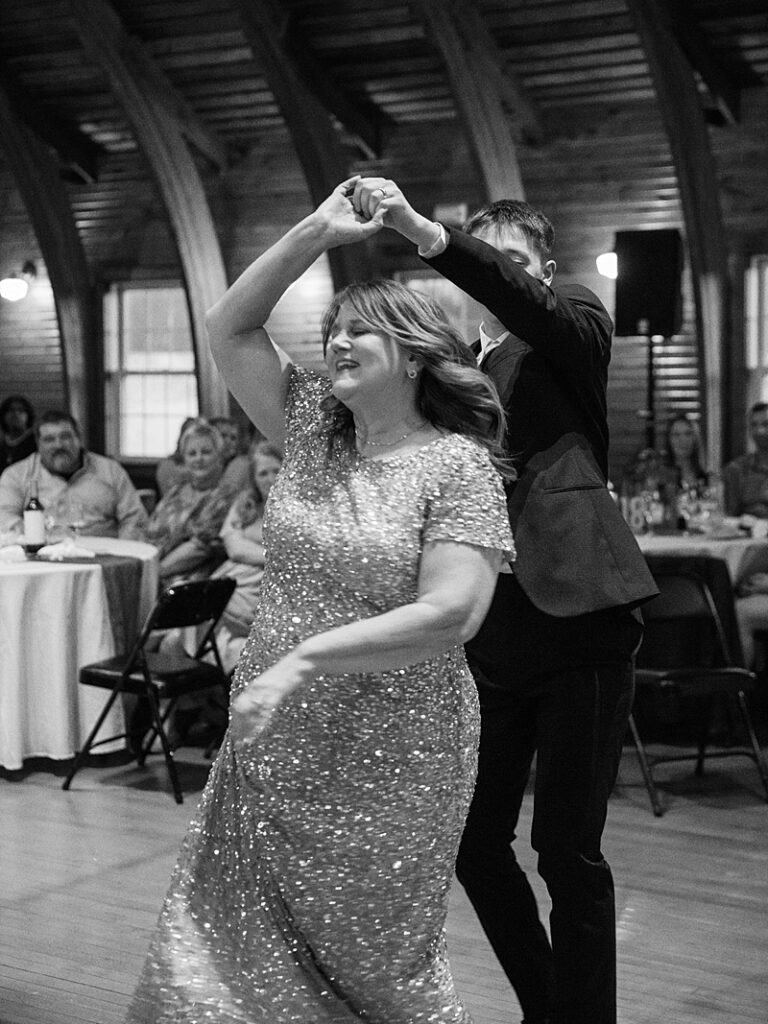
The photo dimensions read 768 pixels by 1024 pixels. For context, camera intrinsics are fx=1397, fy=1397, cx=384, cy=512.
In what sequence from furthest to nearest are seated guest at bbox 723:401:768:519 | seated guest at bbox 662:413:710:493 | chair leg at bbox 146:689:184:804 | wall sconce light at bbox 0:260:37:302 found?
wall sconce light at bbox 0:260:37:302 → seated guest at bbox 662:413:710:493 → seated guest at bbox 723:401:768:519 → chair leg at bbox 146:689:184:804

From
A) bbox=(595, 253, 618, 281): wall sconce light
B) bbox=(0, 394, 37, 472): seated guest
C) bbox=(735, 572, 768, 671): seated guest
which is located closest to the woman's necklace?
bbox=(735, 572, 768, 671): seated guest

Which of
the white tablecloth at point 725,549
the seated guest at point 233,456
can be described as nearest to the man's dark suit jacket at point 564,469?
the white tablecloth at point 725,549

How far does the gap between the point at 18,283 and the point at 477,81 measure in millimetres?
5232

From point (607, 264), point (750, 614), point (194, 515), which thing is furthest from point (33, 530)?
point (607, 264)

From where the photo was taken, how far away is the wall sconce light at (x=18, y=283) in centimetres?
1299

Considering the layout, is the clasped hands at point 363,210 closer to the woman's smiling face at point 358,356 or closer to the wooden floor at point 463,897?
the woman's smiling face at point 358,356

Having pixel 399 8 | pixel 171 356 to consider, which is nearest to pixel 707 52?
pixel 399 8

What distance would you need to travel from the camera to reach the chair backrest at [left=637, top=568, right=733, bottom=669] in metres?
5.30

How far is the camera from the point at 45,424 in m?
6.76

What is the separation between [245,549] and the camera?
582cm

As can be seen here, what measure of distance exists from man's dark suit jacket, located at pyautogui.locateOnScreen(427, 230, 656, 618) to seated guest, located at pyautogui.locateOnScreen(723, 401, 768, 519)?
19.0 ft

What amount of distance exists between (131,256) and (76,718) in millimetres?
7980

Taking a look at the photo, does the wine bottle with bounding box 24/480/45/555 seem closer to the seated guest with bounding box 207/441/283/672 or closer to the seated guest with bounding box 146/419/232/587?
the seated guest with bounding box 146/419/232/587

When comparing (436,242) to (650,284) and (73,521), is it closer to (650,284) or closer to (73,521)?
(73,521)
